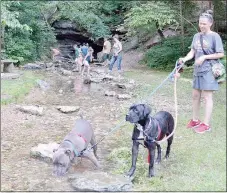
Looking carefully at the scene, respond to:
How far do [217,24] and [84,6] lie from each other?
841cm

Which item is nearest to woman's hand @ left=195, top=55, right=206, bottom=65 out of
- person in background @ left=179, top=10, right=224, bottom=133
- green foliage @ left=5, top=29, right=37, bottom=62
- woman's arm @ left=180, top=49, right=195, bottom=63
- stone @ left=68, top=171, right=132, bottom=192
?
person in background @ left=179, top=10, right=224, bottom=133

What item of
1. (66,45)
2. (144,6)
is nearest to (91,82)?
(144,6)

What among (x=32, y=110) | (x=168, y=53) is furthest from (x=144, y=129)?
(x=168, y=53)

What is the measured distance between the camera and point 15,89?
31.1ft

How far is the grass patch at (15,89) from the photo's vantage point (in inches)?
338

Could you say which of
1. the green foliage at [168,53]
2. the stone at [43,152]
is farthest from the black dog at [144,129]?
the green foliage at [168,53]

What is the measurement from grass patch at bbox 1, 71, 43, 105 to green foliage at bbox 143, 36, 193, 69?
23.5 feet

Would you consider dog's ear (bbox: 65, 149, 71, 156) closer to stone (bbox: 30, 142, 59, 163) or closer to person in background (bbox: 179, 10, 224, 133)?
stone (bbox: 30, 142, 59, 163)

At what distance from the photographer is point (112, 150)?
5730 mm

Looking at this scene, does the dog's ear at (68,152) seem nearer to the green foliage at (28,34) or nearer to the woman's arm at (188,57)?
the woman's arm at (188,57)

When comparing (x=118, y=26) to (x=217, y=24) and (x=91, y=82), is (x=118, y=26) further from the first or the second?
(x=91, y=82)

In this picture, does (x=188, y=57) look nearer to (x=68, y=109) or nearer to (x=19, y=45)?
(x=68, y=109)

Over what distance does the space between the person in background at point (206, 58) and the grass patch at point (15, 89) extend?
4.19 m

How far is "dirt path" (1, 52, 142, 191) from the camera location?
4.59 metres
